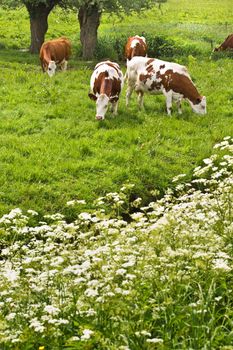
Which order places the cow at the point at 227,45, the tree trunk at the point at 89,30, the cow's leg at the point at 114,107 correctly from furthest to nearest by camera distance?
the cow at the point at 227,45 < the tree trunk at the point at 89,30 < the cow's leg at the point at 114,107

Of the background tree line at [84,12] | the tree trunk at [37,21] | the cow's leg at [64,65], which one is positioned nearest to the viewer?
the cow's leg at [64,65]

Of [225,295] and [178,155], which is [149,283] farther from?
[178,155]

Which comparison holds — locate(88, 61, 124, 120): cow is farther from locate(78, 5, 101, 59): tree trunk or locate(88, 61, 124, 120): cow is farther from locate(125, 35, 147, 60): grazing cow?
locate(78, 5, 101, 59): tree trunk

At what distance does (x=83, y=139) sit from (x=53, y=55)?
10.2 metres

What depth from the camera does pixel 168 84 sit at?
18.4 metres

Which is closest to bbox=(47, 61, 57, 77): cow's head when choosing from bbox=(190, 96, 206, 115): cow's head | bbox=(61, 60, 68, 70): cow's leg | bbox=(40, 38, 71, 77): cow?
bbox=(40, 38, 71, 77): cow

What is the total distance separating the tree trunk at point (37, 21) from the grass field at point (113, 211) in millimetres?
690

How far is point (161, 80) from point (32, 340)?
13698 mm

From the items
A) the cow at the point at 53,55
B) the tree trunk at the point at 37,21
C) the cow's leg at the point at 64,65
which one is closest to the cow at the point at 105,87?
the cow at the point at 53,55

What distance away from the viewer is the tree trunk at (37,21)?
2989 centimetres

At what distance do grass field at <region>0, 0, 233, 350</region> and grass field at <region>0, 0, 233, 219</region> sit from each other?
0.04 m

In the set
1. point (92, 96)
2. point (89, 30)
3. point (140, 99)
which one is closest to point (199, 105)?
point (140, 99)

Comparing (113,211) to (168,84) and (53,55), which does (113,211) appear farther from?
(53,55)

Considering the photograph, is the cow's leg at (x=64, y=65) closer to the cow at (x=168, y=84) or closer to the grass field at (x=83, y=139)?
the grass field at (x=83, y=139)
